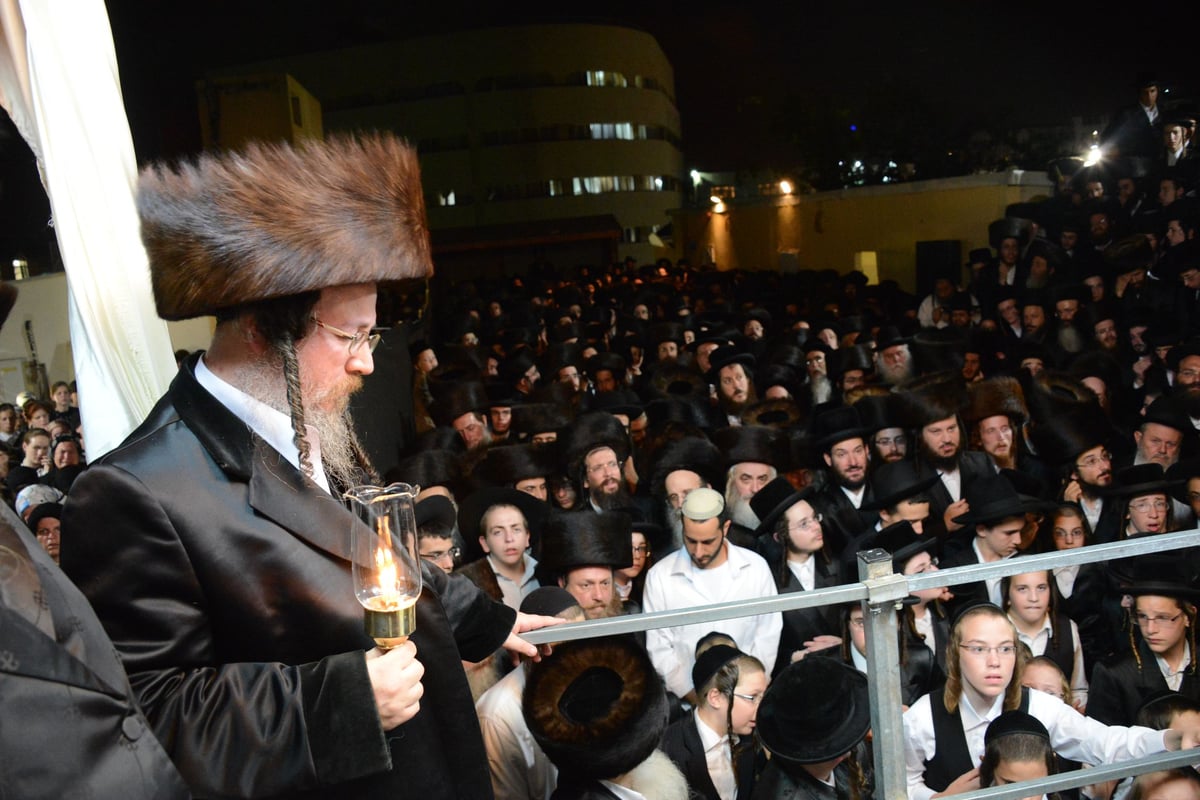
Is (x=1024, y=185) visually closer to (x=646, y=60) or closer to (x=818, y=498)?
(x=818, y=498)

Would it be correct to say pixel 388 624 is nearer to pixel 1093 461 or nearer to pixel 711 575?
pixel 711 575

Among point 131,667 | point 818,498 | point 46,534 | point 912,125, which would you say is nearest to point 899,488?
point 818,498

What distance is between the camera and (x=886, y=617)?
2340 millimetres

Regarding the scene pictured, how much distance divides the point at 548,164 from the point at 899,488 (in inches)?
1553

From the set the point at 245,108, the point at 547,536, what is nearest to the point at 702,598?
the point at 547,536

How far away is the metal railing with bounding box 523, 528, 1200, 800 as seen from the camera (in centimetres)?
224

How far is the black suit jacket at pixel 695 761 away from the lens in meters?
4.09

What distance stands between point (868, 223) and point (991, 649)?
75.5ft

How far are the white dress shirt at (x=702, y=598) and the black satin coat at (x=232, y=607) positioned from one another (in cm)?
316

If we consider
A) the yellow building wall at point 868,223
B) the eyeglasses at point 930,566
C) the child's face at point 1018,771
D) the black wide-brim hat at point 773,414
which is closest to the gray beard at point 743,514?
the eyeglasses at point 930,566

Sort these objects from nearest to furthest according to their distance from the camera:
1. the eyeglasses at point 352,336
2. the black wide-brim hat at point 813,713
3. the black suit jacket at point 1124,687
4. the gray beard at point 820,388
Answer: the eyeglasses at point 352,336, the black wide-brim hat at point 813,713, the black suit jacket at point 1124,687, the gray beard at point 820,388

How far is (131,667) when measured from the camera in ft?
5.37

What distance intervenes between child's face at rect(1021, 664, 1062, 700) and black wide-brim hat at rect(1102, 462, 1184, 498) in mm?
1910

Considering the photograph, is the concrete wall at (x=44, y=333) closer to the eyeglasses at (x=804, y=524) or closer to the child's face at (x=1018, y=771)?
the eyeglasses at (x=804, y=524)
